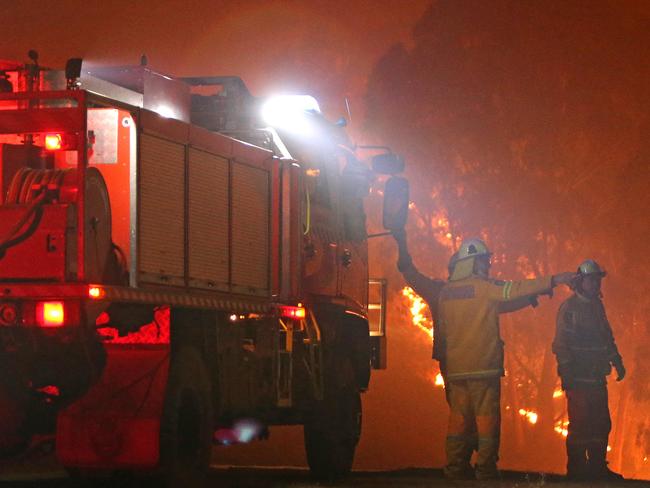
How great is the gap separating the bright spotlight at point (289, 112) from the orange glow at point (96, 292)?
181 inches

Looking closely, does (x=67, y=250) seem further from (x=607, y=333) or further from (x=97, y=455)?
(x=607, y=333)

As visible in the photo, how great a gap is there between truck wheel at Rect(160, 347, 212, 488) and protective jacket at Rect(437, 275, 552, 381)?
9.34 feet

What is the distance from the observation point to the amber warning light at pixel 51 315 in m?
9.48

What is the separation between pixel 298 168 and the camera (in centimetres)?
1342

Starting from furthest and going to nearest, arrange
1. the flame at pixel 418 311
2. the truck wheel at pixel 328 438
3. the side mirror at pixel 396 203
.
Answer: the flame at pixel 418 311, the side mirror at pixel 396 203, the truck wheel at pixel 328 438

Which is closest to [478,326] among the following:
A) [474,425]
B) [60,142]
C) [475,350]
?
[475,350]

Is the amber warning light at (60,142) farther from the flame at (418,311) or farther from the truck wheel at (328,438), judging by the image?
the flame at (418,311)

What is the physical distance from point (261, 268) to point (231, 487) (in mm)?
1909

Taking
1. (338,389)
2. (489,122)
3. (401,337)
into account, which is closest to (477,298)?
(338,389)

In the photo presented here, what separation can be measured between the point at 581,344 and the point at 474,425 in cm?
209

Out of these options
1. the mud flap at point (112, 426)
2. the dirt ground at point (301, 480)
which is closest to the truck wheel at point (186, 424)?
the mud flap at point (112, 426)

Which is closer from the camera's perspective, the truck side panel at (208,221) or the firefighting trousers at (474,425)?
the truck side panel at (208,221)

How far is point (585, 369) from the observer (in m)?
15.1

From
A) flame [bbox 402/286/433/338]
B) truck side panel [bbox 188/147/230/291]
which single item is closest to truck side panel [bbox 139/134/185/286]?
truck side panel [bbox 188/147/230/291]
